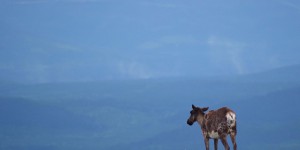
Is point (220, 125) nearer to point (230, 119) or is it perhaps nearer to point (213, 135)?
point (230, 119)

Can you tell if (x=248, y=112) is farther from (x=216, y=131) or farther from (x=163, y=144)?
(x=216, y=131)

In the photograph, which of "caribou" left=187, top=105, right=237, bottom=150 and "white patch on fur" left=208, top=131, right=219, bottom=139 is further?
"white patch on fur" left=208, top=131, right=219, bottom=139

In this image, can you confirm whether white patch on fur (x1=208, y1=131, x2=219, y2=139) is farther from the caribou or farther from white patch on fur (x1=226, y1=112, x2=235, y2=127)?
white patch on fur (x1=226, y1=112, x2=235, y2=127)

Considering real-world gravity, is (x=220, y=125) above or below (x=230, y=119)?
below

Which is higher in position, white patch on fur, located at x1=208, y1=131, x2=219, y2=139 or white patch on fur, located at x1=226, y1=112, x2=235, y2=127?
white patch on fur, located at x1=226, y1=112, x2=235, y2=127

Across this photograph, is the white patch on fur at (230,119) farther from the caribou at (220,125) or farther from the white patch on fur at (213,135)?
the white patch on fur at (213,135)

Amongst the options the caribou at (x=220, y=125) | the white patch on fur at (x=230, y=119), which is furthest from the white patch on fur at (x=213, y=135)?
the white patch on fur at (x=230, y=119)

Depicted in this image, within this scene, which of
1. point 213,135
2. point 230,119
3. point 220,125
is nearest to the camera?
point 230,119

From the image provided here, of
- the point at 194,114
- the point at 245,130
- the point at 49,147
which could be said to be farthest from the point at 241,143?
the point at 194,114

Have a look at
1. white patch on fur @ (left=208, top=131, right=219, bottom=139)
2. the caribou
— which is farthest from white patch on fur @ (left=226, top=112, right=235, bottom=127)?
white patch on fur @ (left=208, top=131, right=219, bottom=139)

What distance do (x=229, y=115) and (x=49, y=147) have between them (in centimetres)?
13140

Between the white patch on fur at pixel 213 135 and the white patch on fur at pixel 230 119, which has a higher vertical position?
the white patch on fur at pixel 230 119

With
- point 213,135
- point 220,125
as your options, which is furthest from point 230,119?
point 213,135

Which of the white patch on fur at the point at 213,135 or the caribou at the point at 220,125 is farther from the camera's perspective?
the white patch on fur at the point at 213,135
